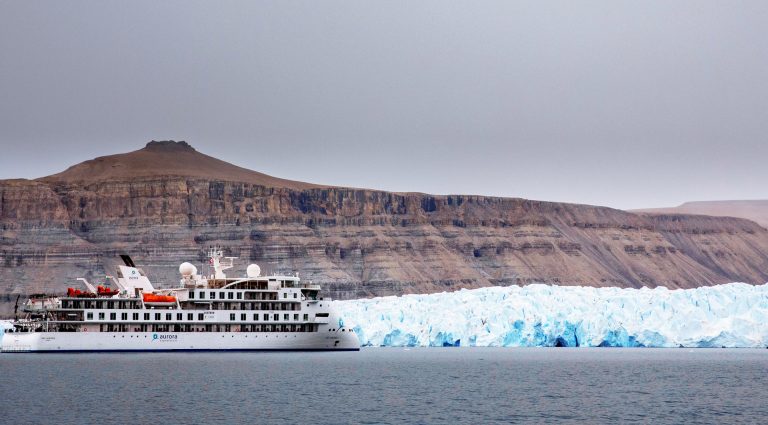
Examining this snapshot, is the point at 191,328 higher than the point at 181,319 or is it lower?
lower

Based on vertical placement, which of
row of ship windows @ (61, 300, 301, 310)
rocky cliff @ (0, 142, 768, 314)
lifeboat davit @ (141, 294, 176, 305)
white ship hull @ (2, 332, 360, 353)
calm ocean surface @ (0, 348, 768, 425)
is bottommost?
calm ocean surface @ (0, 348, 768, 425)

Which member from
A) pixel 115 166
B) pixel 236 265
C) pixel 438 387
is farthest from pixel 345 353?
pixel 115 166

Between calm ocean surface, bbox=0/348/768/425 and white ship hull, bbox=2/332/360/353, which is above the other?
white ship hull, bbox=2/332/360/353

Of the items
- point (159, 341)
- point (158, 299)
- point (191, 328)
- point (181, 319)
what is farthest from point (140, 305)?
point (191, 328)

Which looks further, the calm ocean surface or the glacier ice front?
the glacier ice front

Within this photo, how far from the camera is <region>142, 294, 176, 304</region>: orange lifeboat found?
80.7 meters

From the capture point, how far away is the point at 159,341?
80.9 meters

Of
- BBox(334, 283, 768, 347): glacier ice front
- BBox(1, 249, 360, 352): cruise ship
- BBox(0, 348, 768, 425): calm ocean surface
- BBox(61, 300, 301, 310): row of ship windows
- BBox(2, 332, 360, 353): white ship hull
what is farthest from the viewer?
BBox(334, 283, 768, 347): glacier ice front

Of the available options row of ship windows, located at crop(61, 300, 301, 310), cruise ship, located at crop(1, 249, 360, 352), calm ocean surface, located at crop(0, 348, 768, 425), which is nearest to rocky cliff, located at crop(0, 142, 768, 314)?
cruise ship, located at crop(1, 249, 360, 352)

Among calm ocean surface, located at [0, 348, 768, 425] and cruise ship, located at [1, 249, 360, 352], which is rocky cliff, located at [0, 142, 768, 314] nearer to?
cruise ship, located at [1, 249, 360, 352]

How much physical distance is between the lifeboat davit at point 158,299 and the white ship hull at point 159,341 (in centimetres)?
210

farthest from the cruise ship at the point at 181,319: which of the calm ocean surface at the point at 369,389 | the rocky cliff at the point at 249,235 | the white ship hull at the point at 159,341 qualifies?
the rocky cliff at the point at 249,235

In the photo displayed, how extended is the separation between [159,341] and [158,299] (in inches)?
112

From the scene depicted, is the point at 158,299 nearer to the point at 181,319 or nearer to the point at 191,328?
the point at 181,319
